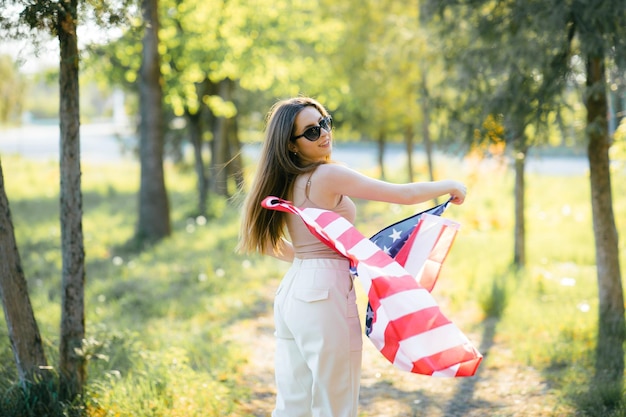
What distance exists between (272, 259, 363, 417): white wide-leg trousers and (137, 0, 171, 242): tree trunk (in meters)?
9.45

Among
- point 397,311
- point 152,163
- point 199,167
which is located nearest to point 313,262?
point 397,311

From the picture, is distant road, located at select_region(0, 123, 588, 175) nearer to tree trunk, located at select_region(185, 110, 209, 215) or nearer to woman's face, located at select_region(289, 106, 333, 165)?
tree trunk, located at select_region(185, 110, 209, 215)

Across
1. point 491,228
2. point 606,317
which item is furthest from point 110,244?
point 606,317

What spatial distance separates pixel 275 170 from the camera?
353 cm

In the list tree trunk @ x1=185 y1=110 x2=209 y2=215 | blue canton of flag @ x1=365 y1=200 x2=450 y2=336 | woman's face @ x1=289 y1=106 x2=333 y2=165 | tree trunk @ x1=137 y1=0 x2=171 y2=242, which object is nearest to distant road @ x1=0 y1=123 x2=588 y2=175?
tree trunk @ x1=185 y1=110 x2=209 y2=215

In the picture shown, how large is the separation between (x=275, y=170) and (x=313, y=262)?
479mm

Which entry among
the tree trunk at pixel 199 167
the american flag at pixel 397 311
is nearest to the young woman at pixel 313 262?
the american flag at pixel 397 311

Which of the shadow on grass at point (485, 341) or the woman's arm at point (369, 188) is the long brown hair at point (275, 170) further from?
the shadow on grass at point (485, 341)

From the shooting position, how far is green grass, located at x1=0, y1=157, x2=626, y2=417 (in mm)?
5184

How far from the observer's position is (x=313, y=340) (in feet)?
10.9

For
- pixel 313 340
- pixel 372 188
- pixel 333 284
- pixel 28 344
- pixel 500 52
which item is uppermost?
pixel 500 52

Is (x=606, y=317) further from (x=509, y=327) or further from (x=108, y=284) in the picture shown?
(x=108, y=284)

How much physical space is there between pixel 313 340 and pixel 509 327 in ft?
14.0

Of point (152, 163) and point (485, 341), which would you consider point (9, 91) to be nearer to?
point (152, 163)
